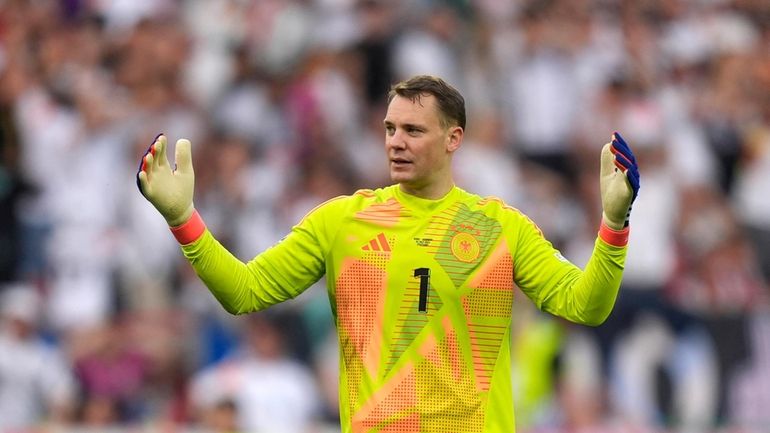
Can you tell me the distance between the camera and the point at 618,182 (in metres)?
6.17

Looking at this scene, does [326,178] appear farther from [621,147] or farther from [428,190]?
[621,147]

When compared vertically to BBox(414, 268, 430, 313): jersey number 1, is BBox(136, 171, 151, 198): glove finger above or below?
above

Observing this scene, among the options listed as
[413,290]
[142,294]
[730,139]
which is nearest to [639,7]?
[730,139]

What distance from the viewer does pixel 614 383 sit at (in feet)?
40.8

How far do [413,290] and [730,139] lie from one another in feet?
30.7

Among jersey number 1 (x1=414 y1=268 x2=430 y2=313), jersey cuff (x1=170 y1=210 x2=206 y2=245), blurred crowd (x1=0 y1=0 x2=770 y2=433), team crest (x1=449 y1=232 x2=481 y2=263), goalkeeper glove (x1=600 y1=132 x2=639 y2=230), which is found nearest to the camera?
goalkeeper glove (x1=600 y1=132 x2=639 y2=230)

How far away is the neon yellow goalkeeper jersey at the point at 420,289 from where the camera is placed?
6.32 meters

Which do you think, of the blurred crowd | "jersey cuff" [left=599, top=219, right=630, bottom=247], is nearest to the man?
"jersey cuff" [left=599, top=219, right=630, bottom=247]

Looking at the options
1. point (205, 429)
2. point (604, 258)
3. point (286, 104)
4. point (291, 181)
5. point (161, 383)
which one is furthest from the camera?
point (286, 104)

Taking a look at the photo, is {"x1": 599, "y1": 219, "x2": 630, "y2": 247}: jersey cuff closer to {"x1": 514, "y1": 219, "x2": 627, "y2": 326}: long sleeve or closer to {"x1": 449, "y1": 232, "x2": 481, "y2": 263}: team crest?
{"x1": 514, "y1": 219, "x2": 627, "y2": 326}: long sleeve

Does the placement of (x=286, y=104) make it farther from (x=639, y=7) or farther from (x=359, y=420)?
(x=359, y=420)

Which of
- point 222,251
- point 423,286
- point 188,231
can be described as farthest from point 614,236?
point 188,231

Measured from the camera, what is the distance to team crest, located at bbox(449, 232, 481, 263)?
21.3 ft

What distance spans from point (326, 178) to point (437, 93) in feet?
22.8
